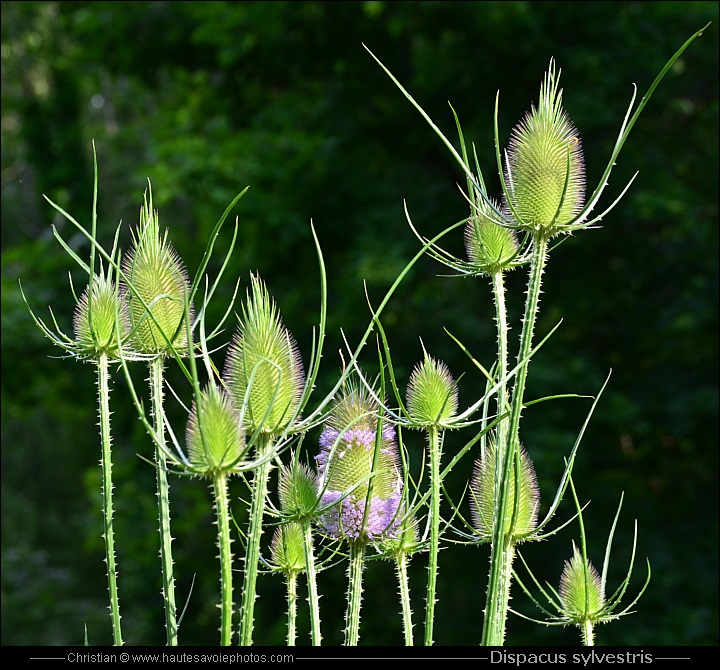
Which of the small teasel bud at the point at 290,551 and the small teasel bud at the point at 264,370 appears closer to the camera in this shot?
the small teasel bud at the point at 264,370

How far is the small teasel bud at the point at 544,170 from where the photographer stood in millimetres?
1156

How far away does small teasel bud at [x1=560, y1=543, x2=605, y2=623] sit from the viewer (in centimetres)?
120

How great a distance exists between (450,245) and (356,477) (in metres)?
5.91

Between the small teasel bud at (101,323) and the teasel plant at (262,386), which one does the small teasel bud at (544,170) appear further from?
the small teasel bud at (101,323)

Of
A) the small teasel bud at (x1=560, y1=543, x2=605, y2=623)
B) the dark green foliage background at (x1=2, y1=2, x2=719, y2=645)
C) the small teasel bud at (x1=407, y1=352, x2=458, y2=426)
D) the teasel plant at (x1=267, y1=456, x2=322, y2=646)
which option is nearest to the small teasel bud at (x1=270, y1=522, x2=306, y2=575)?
the teasel plant at (x1=267, y1=456, x2=322, y2=646)

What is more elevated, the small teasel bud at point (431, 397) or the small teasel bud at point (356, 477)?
the small teasel bud at point (431, 397)

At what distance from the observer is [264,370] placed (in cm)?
108

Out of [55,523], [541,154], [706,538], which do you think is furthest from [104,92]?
[541,154]

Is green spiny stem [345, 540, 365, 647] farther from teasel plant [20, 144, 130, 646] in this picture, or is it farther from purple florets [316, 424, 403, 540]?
teasel plant [20, 144, 130, 646]

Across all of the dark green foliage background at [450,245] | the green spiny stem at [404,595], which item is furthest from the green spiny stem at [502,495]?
the dark green foliage background at [450,245]

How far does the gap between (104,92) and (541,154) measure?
48.8 feet

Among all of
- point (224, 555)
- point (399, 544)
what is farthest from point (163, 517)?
point (399, 544)

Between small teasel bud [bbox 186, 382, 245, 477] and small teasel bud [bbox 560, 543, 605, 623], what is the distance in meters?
0.46

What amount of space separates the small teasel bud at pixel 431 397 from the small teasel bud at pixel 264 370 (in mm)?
171
